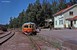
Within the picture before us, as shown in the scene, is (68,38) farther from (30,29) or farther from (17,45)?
(30,29)

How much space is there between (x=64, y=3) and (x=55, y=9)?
5.02 m

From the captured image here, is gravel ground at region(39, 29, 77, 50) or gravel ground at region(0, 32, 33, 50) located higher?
gravel ground at region(39, 29, 77, 50)

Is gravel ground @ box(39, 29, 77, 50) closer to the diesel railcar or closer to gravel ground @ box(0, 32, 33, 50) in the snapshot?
gravel ground @ box(0, 32, 33, 50)

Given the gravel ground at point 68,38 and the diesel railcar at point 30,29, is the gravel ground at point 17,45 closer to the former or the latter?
the gravel ground at point 68,38

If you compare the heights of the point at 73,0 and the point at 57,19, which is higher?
the point at 73,0

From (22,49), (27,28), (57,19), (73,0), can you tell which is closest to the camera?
(22,49)

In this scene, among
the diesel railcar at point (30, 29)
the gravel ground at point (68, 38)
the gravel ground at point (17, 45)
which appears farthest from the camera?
the diesel railcar at point (30, 29)

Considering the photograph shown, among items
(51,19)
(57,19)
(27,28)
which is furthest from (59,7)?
(27,28)

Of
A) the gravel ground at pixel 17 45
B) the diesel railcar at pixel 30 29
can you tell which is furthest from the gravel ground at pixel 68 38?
the diesel railcar at pixel 30 29

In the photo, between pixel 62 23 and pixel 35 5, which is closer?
pixel 62 23

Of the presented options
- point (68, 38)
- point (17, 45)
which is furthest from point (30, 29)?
point (17, 45)

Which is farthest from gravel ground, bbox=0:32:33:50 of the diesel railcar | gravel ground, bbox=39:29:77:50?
the diesel railcar

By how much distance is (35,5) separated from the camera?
99000mm

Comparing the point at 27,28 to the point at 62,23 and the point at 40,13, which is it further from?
the point at 40,13
